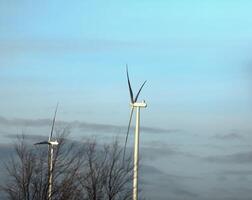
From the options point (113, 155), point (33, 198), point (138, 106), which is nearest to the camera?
point (138, 106)

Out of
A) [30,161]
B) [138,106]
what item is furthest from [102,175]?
[138,106]

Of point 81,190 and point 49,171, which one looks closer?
point 49,171

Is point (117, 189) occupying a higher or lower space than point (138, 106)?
lower

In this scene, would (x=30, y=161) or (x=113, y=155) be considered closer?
(x=30, y=161)

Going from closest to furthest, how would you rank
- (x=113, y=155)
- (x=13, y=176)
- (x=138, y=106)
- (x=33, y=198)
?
(x=138, y=106)
(x=33, y=198)
(x=13, y=176)
(x=113, y=155)

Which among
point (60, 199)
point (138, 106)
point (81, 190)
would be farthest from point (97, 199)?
point (138, 106)

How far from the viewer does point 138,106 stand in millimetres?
46125

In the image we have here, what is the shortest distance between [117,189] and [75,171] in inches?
156

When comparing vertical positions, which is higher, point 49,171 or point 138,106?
point 138,106

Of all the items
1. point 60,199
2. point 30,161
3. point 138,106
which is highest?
point 138,106

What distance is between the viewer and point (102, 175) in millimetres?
53719

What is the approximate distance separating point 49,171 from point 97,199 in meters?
5.97

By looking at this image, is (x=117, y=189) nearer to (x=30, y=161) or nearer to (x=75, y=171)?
(x=75, y=171)

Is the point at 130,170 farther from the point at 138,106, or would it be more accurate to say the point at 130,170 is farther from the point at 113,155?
the point at 138,106
